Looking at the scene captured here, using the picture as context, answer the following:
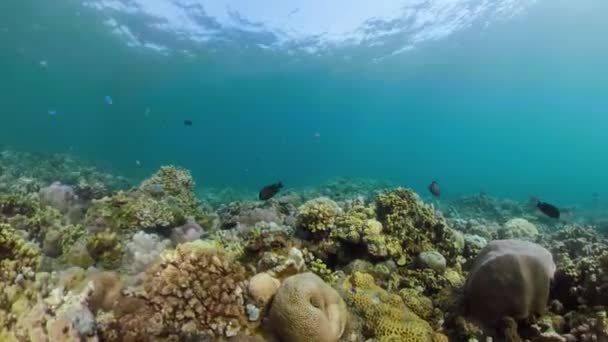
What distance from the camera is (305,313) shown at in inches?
135

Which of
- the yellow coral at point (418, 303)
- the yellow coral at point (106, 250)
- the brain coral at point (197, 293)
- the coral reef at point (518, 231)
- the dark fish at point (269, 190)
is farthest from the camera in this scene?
the coral reef at point (518, 231)

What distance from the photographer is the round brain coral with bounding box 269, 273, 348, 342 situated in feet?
11.3

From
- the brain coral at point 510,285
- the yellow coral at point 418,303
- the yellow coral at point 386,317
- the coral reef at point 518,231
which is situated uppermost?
the brain coral at point 510,285

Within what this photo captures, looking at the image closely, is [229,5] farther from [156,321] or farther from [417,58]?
[156,321]

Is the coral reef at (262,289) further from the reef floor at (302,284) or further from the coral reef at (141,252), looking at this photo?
the coral reef at (141,252)

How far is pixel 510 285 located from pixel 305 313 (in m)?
2.81

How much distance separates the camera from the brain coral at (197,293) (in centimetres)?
354

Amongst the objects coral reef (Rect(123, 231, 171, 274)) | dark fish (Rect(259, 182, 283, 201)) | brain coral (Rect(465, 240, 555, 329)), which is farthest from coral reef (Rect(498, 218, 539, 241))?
coral reef (Rect(123, 231, 171, 274))

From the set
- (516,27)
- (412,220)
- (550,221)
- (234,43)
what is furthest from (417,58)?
(412,220)

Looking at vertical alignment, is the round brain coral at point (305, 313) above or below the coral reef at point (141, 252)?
above

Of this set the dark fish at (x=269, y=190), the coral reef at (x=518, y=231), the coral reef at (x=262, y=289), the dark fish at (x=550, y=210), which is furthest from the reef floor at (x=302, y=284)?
the coral reef at (x=518, y=231)

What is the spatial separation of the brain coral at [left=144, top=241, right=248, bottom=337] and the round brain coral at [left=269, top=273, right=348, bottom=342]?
0.47 m

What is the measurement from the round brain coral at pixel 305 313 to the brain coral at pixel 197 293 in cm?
47

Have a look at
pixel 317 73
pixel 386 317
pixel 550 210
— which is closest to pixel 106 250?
pixel 386 317
